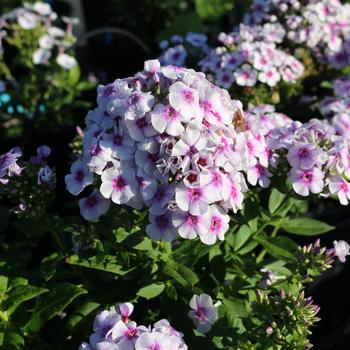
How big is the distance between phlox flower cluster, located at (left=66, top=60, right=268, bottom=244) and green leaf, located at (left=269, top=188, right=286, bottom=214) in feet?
1.45

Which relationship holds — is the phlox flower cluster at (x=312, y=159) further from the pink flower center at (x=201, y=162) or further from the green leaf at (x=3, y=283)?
the green leaf at (x=3, y=283)

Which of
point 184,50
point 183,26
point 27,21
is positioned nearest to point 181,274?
point 184,50

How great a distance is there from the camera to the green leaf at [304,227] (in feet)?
7.16

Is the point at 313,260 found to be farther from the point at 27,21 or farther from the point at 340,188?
the point at 27,21

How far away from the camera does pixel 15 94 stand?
3.43m

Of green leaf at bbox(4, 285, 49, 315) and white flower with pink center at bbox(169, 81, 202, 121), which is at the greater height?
white flower with pink center at bbox(169, 81, 202, 121)

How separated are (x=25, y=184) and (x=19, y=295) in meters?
0.32

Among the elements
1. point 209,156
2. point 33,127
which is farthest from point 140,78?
point 33,127

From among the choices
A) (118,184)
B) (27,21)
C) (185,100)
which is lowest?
(27,21)

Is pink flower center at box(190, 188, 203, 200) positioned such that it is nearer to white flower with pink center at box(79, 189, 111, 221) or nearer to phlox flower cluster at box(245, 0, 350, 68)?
white flower with pink center at box(79, 189, 111, 221)

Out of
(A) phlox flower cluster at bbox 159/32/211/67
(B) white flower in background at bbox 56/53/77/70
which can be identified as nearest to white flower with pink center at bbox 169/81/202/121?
(A) phlox flower cluster at bbox 159/32/211/67

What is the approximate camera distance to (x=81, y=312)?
187 cm

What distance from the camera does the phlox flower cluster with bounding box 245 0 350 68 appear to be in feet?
9.48

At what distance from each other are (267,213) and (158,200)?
23.9 inches
